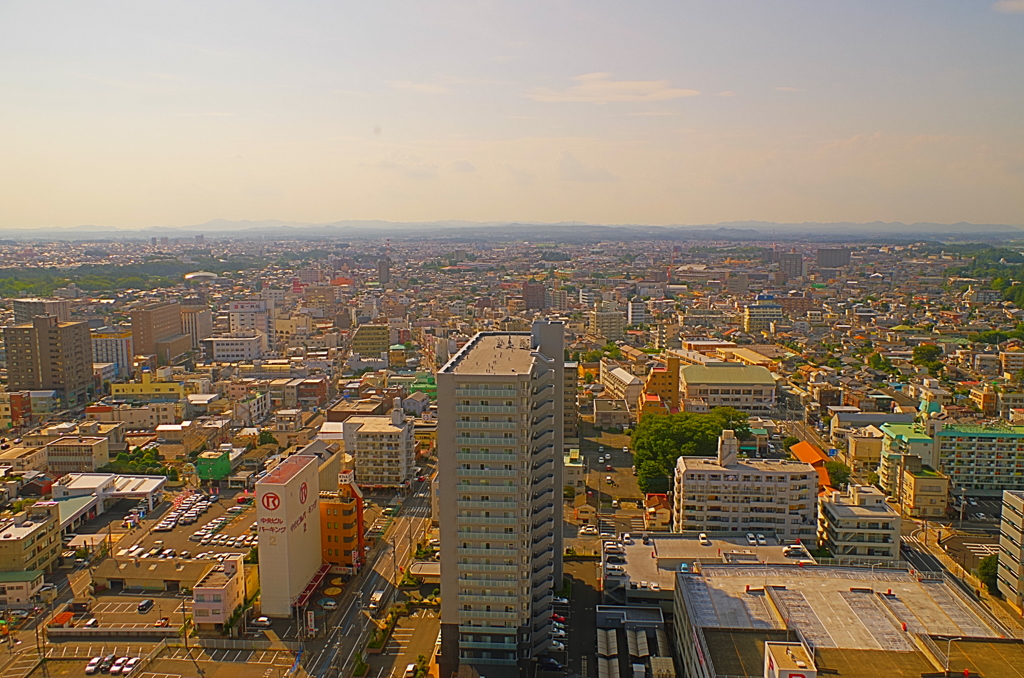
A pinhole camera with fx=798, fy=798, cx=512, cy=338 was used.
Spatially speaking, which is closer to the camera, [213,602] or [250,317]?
[213,602]

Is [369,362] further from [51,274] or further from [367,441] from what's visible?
[51,274]

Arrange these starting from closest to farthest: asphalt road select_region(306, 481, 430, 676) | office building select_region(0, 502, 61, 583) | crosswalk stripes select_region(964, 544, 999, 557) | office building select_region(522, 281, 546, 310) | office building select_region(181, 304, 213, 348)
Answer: asphalt road select_region(306, 481, 430, 676), office building select_region(0, 502, 61, 583), crosswalk stripes select_region(964, 544, 999, 557), office building select_region(181, 304, 213, 348), office building select_region(522, 281, 546, 310)

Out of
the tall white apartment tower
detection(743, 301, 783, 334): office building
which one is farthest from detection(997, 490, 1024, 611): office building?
detection(743, 301, 783, 334): office building

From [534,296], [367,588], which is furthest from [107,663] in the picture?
[534,296]

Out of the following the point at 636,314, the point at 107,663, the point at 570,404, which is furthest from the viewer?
the point at 636,314

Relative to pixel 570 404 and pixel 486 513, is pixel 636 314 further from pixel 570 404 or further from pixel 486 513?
pixel 486 513

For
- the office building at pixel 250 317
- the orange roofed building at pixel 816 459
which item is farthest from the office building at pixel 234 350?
the orange roofed building at pixel 816 459

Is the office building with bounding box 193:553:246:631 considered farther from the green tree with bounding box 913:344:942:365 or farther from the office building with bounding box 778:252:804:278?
the office building with bounding box 778:252:804:278

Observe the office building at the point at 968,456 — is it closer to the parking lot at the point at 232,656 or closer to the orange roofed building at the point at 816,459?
the orange roofed building at the point at 816,459
